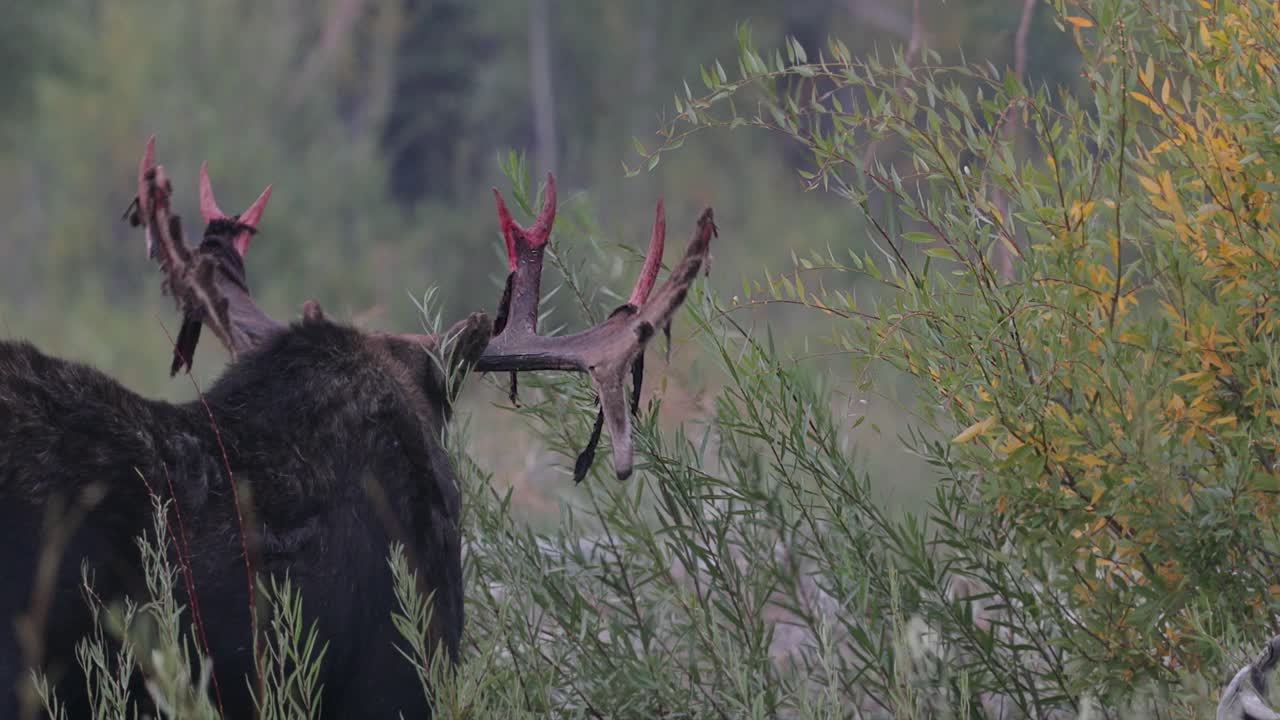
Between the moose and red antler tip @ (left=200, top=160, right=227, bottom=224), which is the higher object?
red antler tip @ (left=200, top=160, right=227, bottom=224)

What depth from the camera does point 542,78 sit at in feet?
98.9

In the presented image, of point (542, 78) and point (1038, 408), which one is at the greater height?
point (542, 78)

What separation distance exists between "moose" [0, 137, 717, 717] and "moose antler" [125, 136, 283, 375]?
0.02 m

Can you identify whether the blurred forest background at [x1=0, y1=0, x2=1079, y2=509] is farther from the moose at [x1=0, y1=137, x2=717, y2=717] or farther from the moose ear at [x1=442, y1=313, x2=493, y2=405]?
the moose ear at [x1=442, y1=313, x2=493, y2=405]

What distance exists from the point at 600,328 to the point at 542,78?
88.5ft

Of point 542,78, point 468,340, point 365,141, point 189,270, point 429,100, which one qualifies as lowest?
point 468,340

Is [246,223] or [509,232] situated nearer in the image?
[509,232]

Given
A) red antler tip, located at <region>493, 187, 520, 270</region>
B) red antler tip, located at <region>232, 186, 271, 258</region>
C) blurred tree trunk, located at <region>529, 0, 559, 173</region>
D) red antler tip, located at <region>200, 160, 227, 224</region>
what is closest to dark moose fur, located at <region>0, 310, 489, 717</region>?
red antler tip, located at <region>493, 187, 520, 270</region>

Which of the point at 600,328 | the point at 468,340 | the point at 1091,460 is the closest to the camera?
the point at 1091,460

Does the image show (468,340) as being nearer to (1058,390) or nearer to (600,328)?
(600,328)

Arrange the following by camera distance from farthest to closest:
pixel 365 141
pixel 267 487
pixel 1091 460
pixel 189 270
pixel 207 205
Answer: pixel 365 141 → pixel 207 205 → pixel 189 270 → pixel 267 487 → pixel 1091 460

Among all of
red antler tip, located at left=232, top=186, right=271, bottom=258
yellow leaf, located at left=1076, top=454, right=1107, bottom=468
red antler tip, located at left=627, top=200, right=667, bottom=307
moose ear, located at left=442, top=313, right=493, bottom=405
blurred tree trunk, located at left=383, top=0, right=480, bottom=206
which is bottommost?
yellow leaf, located at left=1076, top=454, right=1107, bottom=468

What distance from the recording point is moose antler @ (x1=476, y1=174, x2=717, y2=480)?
12.0 feet

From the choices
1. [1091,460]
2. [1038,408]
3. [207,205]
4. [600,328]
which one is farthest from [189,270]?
[1091,460]
